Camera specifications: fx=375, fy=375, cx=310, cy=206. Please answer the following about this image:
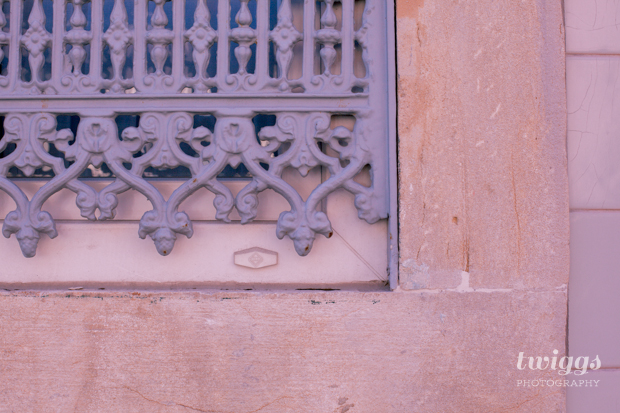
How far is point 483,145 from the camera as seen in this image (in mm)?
1600

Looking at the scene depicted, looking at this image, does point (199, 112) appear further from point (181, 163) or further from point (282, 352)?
point (282, 352)

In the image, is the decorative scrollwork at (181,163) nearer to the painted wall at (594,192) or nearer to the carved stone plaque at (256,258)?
the carved stone plaque at (256,258)

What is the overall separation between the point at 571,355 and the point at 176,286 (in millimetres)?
1805

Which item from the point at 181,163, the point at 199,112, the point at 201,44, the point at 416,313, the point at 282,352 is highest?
the point at 201,44

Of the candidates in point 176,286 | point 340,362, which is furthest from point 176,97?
point 340,362

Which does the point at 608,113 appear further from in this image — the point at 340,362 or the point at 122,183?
the point at 122,183

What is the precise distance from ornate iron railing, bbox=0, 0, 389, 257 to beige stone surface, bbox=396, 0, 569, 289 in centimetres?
15

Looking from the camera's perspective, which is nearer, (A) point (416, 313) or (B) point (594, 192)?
(A) point (416, 313)

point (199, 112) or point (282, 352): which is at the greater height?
point (199, 112)

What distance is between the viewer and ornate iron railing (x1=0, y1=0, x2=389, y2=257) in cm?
160

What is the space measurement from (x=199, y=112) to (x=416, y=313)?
126 centimetres

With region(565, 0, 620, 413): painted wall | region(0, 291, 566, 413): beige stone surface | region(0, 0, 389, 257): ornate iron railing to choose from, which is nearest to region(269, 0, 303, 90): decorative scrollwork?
region(0, 0, 389, 257): ornate iron railing

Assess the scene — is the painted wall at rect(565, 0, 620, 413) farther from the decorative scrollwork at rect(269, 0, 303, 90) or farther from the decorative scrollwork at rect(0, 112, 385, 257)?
the decorative scrollwork at rect(269, 0, 303, 90)

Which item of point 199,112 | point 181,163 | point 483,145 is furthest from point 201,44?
point 483,145
